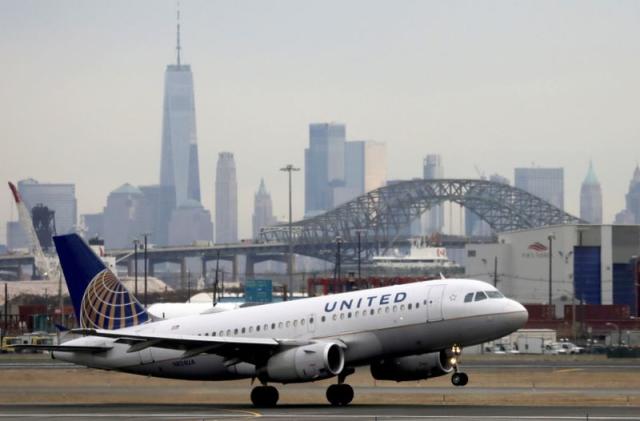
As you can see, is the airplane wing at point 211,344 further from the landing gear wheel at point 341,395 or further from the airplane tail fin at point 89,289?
the airplane tail fin at point 89,289

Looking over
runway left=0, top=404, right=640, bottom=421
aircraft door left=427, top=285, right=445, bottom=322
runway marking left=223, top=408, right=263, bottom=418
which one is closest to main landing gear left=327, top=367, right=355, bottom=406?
runway left=0, top=404, right=640, bottom=421

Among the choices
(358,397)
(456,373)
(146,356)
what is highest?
(146,356)

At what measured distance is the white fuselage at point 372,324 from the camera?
53.5 metres

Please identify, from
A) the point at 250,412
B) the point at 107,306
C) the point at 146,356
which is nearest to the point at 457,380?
the point at 250,412

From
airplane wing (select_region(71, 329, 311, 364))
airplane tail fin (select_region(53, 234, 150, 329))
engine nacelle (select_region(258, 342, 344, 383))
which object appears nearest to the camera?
engine nacelle (select_region(258, 342, 344, 383))

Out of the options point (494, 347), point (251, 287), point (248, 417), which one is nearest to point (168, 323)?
point (248, 417)

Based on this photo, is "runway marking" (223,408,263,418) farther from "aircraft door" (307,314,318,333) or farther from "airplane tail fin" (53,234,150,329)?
"airplane tail fin" (53,234,150,329)

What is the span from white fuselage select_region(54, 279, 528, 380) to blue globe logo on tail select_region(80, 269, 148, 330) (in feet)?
7.51

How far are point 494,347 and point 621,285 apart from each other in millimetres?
85113

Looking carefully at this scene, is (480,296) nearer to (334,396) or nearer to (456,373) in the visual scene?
(456,373)

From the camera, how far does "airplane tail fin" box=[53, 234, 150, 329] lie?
5966 cm

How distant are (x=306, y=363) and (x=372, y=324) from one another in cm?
315

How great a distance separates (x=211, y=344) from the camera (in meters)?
54.1

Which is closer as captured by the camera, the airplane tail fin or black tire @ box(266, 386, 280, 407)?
black tire @ box(266, 386, 280, 407)
